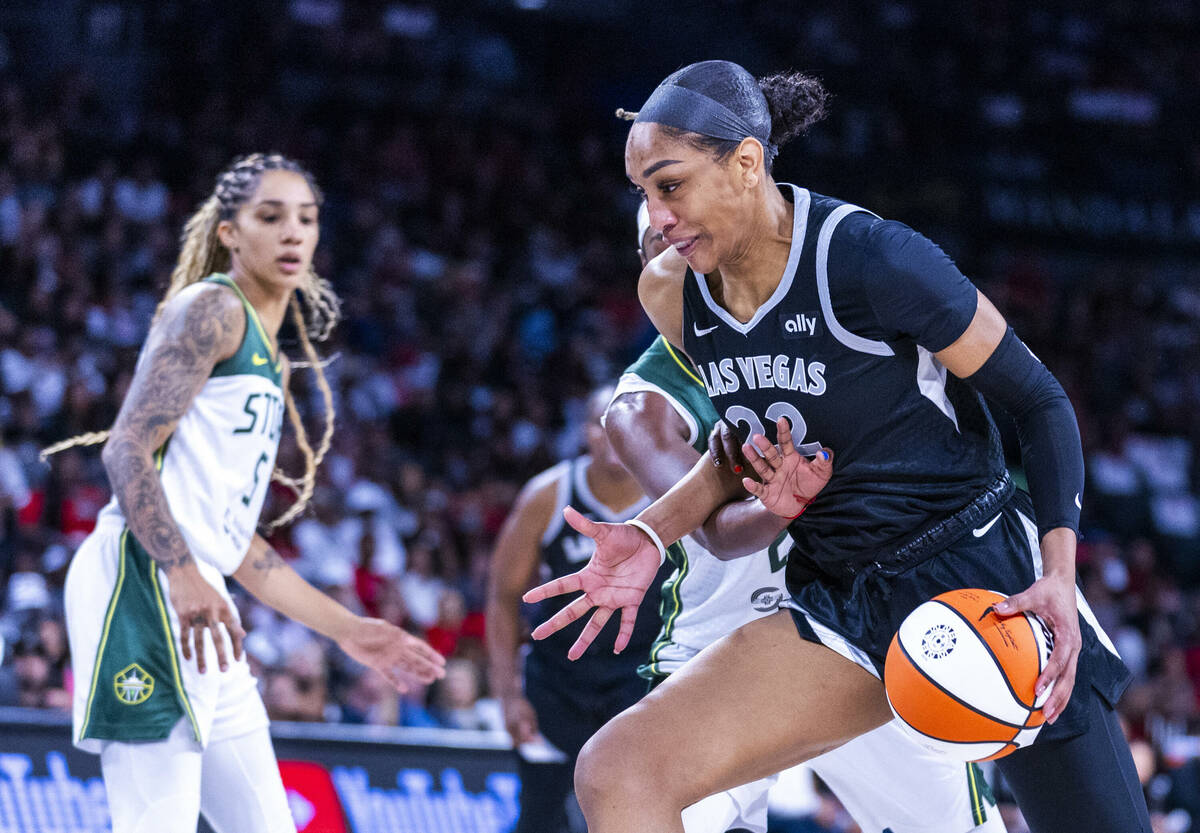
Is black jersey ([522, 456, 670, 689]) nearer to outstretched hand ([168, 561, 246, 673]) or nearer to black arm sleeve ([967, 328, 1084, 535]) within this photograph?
outstretched hand ([168, 561, 246, 673])

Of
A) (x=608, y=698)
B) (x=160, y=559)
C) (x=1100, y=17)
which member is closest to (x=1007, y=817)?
(x=608, y=698)

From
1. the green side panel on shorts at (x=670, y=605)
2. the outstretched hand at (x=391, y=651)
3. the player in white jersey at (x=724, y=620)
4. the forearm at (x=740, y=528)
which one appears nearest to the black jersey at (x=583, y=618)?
the green side panel on shorts at (x=670, y=605)

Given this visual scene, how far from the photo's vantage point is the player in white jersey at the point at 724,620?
3.66 metres

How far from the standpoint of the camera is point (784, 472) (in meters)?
2.88

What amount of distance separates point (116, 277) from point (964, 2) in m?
12.9

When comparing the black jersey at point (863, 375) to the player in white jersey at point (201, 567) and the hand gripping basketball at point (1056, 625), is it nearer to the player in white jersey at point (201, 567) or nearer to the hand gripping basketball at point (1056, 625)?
the hand gripping basketball at point (1056, 625)

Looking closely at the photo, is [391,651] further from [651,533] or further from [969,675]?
[969,675]

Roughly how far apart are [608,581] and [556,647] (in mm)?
2280

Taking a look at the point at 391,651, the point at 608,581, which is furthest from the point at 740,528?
the point at 391,651

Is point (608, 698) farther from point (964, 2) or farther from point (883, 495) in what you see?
point (964, 2)

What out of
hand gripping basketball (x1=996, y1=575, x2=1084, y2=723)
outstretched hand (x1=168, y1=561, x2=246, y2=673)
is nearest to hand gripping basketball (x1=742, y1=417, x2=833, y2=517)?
hand gripping basketball (x1=996, y1=575, x2=1084, y2=723)

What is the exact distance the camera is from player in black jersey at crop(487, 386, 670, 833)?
4938 millimetres

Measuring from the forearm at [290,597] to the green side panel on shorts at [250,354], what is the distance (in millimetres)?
572

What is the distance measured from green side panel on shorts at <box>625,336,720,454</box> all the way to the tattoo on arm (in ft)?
3.90
